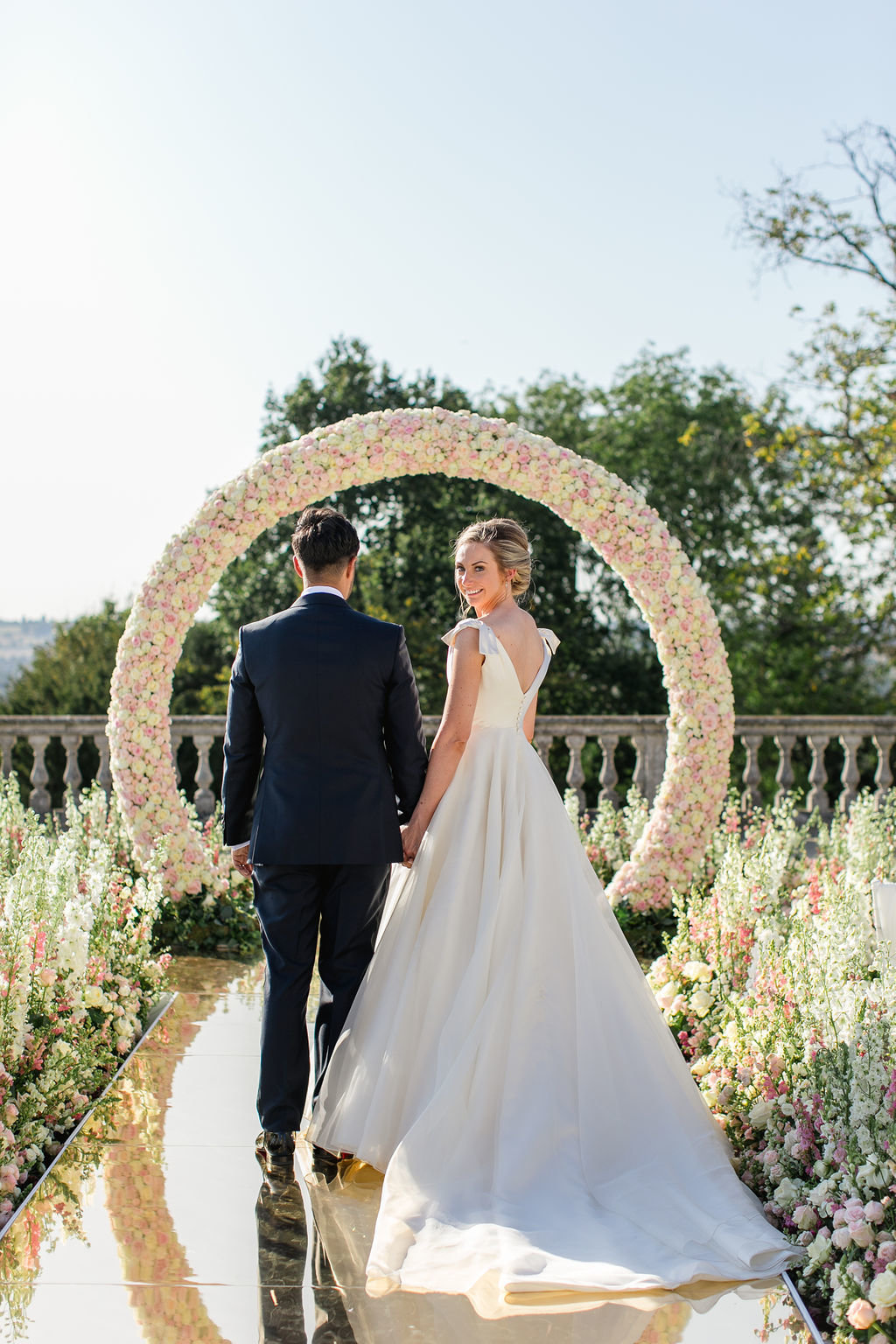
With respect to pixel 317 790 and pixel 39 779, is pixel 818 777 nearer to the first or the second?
pixel 39 779

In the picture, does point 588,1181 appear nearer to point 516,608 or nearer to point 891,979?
point 891,979

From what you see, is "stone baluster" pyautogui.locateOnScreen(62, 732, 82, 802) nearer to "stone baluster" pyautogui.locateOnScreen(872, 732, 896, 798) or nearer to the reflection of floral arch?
the reflection of floral arch

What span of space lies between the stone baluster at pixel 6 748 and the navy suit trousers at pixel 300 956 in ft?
20.8

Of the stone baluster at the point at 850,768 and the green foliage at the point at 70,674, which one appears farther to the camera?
the green foliage at the point at 70,674

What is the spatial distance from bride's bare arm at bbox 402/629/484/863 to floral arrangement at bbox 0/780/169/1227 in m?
1.34

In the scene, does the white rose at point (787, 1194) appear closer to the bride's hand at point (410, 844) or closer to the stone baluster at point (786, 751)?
the bride's hand at point (410, 844)

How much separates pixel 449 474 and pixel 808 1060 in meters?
3.86

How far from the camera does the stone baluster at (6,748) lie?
30.5ft

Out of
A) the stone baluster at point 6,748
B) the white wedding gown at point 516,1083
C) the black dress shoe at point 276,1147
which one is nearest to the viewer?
the white wedding gown at point 516,1083

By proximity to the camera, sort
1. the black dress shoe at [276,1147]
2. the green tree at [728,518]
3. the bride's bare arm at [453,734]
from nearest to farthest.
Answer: the black dress shoe at [276,1147] → the bride's bare arm at [453,734] → the green tree at [728,518]

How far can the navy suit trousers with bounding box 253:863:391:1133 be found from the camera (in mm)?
3607

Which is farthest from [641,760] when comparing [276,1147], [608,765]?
[276,1147]

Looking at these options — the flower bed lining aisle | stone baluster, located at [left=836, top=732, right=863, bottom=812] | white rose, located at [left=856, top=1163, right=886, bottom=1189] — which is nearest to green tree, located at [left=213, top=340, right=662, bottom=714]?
stone baluster, located at [left=836, top=732, right=863, bottom=812]

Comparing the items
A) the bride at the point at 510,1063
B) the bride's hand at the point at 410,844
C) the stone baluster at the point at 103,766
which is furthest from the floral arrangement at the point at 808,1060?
the stone baluster at the point at 103,766
